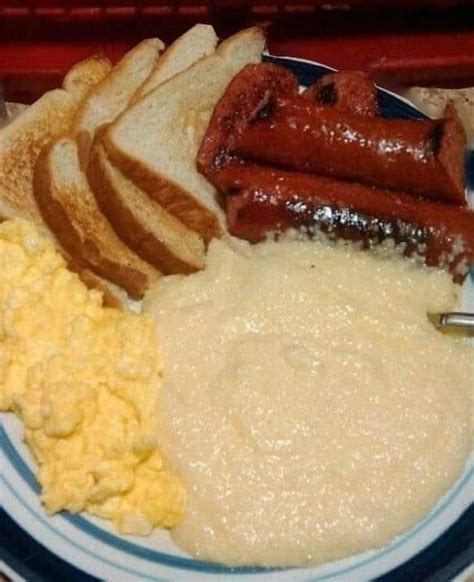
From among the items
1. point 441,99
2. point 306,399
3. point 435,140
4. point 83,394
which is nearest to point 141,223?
point 83,394

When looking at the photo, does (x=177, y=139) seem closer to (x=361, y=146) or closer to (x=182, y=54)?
(x=182, y=54)

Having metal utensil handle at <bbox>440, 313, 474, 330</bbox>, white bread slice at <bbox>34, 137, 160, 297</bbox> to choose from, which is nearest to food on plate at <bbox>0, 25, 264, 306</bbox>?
white bread slice at <bbox>34, 137, 160, 297</bbox>

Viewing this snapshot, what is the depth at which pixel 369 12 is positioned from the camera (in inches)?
118

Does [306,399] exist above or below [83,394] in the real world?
below

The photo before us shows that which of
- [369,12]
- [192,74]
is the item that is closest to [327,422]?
[192,74]

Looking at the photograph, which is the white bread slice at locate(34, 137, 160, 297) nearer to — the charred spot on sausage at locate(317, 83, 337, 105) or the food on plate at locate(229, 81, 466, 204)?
the food on plate at locate(229, 81, 466, 204)

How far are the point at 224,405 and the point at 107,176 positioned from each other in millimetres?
726

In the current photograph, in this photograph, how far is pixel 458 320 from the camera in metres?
2.37

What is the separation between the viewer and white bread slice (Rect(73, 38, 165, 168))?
8.55ft

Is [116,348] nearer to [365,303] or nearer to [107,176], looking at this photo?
[107,176]

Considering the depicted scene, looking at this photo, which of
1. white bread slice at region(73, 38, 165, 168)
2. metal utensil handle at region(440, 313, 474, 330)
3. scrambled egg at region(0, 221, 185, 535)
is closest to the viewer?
scrambled egg at region(0, 221, 185, 535)

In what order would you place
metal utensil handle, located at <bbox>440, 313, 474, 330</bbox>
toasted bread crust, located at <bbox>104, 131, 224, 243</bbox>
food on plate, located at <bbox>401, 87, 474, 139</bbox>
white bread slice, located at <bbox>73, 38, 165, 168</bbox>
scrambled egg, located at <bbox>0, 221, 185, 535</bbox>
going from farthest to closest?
food on plate, located at <bbox>401, 87, 474, 139</bbox>
white bread slice, located at <bbox>73, 38, 165, 168</bbox>
toasted bread crust, located at <bbox>104, 131, 224, 243</bbox>
metal utensil handle, located at <bbox>440, 313, 474, 330</bbox>
scrambled egg, located at <bbox>0, 221, 185, 535</bbox>

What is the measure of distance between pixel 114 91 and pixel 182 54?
246 mm

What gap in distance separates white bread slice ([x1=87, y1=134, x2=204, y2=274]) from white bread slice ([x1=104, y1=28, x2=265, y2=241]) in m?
0.03
